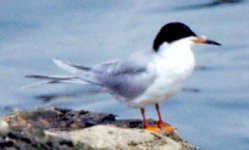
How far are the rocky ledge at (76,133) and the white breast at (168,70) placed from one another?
0.91 ft

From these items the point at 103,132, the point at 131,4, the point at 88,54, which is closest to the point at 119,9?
the point at 131,4

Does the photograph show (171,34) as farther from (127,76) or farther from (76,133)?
(76,133)

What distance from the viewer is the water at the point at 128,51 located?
1202 centimetres

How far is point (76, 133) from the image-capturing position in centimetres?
775

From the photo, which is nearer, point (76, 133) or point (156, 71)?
point (76, 133)

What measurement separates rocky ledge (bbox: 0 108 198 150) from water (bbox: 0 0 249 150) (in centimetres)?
293

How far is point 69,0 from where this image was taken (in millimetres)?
15094

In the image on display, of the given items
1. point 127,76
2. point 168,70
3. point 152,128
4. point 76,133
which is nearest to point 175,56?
point 168,70

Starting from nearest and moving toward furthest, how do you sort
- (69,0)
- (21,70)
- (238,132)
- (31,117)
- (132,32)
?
1. (31,117)
2. (238,132)
3. (21,70)
4. (132,32)
5. (69,0)

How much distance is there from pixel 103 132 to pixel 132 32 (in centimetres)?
630

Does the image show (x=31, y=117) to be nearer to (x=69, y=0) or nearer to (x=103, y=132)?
(x=103, y=132)

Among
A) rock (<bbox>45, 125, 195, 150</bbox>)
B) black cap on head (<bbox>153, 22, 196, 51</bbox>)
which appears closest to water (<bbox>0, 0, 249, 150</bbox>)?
black cap on head (<bbox>153, 22, 196, 51</bbox>)

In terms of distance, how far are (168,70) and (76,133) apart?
1236 millimetres

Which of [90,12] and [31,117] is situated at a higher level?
[90,12]
